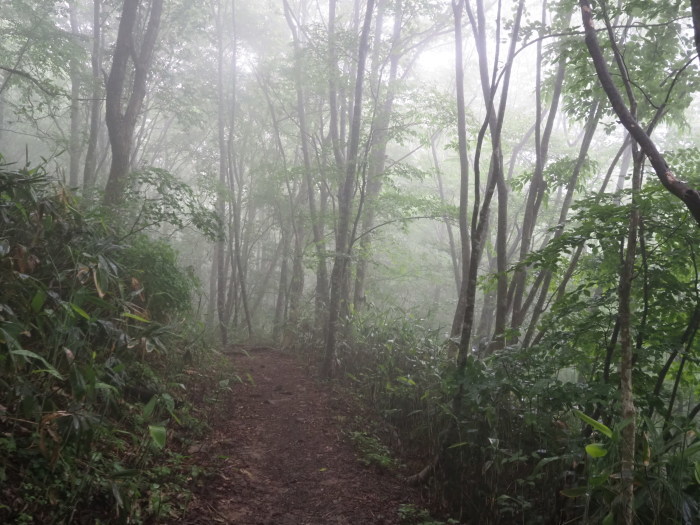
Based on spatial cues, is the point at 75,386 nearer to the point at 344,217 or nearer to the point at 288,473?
the point at 288,473

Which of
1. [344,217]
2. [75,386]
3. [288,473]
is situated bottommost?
[288,473]

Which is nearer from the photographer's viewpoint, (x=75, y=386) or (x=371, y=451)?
(x=75, y=386)

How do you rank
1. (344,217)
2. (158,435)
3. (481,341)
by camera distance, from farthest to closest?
(344,217), (481,341), (158,435)

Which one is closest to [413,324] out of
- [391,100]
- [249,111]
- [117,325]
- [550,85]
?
[550,85]

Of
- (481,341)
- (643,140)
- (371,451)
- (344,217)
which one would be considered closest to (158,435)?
(371,451)

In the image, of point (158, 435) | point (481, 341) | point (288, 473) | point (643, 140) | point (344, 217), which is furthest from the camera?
point (344, 217)

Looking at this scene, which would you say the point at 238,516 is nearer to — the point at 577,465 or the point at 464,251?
the point at 577,465

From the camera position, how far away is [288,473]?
421 centimetres

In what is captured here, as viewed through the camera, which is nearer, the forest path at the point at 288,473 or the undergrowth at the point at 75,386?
the undergrowth at the point at 75,386

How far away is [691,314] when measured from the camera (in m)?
3.36

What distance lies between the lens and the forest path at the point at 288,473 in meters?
3.50

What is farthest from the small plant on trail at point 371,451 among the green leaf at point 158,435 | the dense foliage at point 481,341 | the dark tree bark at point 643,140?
the dark tree bark at point 643,140

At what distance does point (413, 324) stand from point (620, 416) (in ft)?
15.6

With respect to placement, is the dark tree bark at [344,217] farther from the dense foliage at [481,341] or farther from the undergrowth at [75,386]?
the undergrowth at [75,386]
